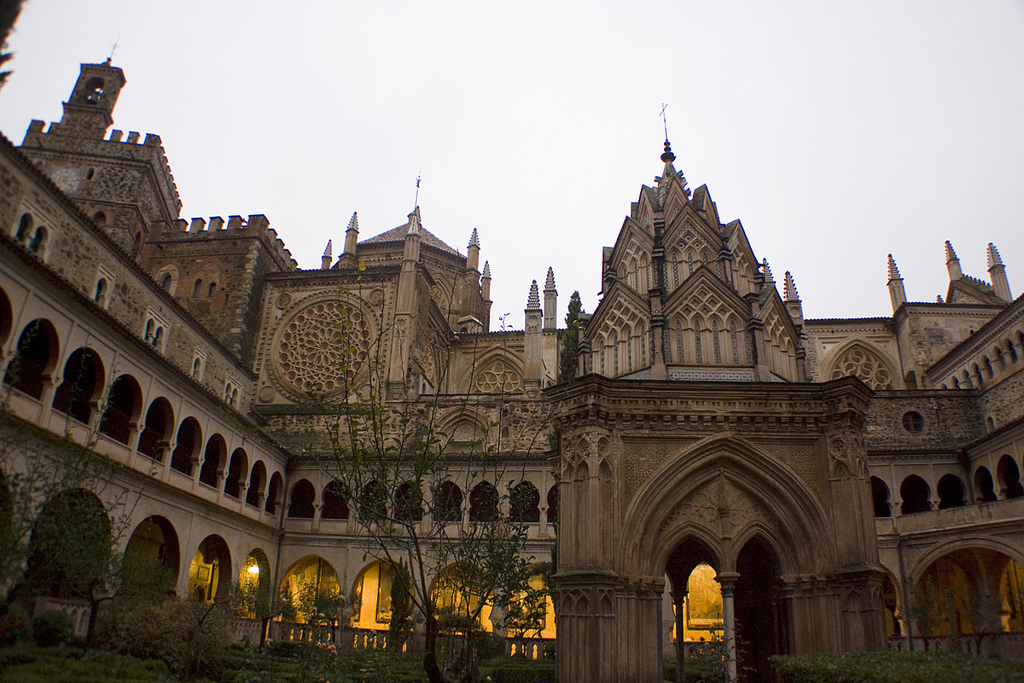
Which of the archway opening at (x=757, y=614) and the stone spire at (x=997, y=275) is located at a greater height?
the stone spire at (x=997, y=275)

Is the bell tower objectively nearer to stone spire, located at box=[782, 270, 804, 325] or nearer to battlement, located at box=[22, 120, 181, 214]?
battlement, located at box=[22, 120, 181, 214]

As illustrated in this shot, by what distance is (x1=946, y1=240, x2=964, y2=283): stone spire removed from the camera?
41531 mm

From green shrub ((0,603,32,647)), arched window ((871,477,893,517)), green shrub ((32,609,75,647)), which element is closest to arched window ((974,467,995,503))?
arched window ((871,477,893,517))

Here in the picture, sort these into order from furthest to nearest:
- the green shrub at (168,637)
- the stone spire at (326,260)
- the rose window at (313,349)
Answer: the stone spire at (326,260)
the rose window at (313,349)
the green shrub at (168,637)

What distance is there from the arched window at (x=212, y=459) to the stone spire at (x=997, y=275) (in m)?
40.2

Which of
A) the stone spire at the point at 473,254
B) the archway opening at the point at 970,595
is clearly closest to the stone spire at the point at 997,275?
the archway opening at the point at 970,595

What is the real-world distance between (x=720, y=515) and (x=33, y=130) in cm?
3801

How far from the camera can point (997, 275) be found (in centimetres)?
3931

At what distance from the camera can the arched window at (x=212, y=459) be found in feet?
86.6

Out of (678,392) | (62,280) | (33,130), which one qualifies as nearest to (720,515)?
(678,392)

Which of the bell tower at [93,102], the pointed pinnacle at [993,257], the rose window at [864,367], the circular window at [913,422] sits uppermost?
the bell tower at [93,102]

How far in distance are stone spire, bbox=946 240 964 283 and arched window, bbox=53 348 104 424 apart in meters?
43.4

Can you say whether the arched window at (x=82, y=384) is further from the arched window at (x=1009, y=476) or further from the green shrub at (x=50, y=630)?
the arched window at (x=1009, y=476)

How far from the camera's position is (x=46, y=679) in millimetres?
8172
